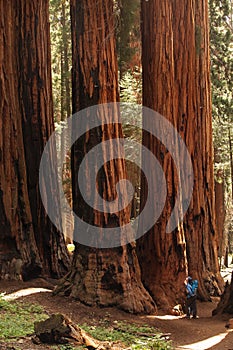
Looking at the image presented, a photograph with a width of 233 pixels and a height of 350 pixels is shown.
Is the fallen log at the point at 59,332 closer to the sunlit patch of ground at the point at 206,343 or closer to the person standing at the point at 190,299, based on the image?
the sunlit patch of ground at the point at 206,343

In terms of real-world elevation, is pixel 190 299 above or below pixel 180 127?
below

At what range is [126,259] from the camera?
1257 centimetres

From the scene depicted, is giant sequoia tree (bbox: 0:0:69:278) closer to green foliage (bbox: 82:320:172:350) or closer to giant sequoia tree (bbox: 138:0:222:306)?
giant sequoia tree (bbox: 138:0:222:306)

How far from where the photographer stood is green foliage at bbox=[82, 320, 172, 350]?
32.5ft

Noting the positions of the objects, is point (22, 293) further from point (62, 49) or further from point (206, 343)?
point (62, 49)

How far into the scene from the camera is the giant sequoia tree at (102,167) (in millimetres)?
12328

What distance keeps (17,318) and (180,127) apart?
814cm

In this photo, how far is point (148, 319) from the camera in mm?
12078

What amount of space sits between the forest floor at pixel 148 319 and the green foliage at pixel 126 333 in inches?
11.0

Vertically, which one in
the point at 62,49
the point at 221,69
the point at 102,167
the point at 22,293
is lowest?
the point at 22,293

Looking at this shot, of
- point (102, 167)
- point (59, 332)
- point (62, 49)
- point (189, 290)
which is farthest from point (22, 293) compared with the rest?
point (62, 49)

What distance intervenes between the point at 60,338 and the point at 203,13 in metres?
12.0

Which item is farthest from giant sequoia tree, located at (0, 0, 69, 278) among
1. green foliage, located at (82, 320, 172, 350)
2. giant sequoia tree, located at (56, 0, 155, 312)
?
green foliage, located at (82, 320, 172, 350)

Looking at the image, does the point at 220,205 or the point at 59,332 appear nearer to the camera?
the point at 59,332
